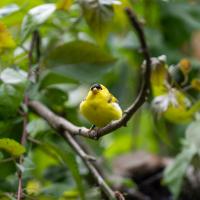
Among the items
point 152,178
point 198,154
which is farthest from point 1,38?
point 152,178

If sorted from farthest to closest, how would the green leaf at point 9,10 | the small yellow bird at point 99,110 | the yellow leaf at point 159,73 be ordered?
the green leaf at point 9,10
the yellow leaf at point 159,73
the small yellow bird at point 99,110

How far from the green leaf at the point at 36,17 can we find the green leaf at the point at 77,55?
3.9 inches

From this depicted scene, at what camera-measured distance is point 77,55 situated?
3.49ft

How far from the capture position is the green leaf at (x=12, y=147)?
792 millimetres

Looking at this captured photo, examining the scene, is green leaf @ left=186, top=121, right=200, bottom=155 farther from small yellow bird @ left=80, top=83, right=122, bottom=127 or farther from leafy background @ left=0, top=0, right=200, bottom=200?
small yellow bird @ left=80, top=83, right=122, bottom=127

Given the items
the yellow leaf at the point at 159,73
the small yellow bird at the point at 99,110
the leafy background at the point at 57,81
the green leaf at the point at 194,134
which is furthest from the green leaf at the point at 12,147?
the green leaf at the point at 194,134

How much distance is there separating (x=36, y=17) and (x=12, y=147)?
0.26 m

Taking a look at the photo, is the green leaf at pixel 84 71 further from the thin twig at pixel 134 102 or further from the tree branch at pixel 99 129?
the thin twig at pixel 134 102

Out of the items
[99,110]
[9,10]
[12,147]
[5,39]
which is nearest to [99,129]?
[99,110]

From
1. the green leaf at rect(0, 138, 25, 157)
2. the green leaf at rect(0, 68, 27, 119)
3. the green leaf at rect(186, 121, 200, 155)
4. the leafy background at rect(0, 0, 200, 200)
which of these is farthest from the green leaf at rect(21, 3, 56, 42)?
the green leaf at rect(186, 121, 200, 155)

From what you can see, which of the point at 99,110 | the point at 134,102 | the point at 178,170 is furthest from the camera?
the point at 178,170

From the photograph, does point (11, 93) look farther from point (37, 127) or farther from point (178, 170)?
point (178, 170)

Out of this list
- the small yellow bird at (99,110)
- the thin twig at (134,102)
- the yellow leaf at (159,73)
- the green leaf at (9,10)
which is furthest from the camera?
the green leaf at (9,10)

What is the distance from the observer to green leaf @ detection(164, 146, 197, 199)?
42.9 inches
